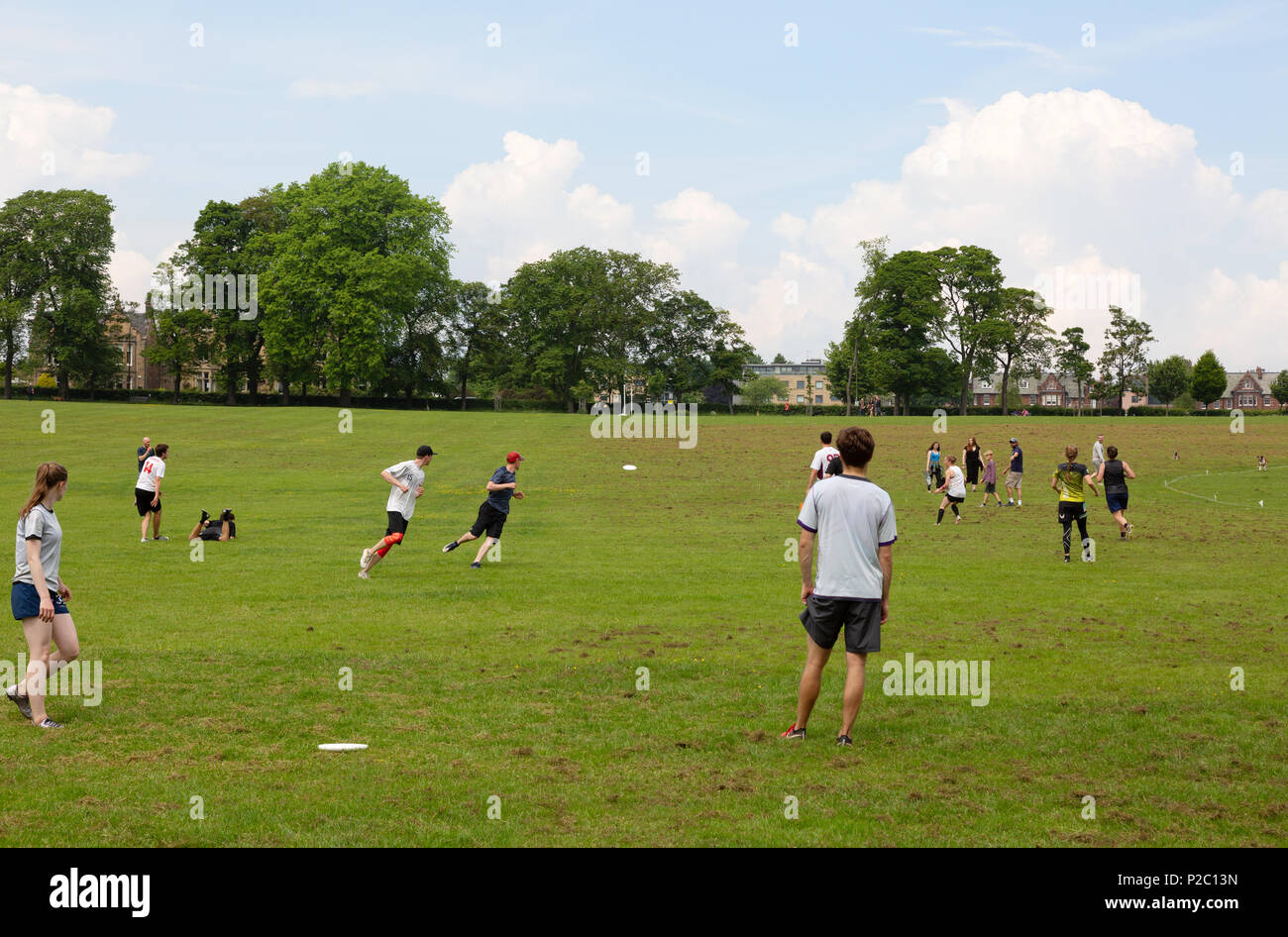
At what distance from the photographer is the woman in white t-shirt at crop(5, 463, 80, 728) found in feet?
28.1

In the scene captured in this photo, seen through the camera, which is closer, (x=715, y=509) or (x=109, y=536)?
(x=109, y=536)

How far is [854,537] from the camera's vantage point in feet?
27.4

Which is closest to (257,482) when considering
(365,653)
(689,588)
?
(689,588)

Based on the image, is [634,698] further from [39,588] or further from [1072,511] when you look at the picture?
[1072,511]

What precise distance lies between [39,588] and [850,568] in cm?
663

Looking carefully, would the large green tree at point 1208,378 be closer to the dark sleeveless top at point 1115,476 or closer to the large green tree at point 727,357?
the large green tree at point 727,357

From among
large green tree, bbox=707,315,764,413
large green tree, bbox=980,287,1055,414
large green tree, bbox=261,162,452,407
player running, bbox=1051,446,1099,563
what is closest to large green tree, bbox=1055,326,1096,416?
large green tree, bbox=980,287,1055,414

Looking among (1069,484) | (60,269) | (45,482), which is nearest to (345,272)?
(60,269)

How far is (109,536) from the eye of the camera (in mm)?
23781

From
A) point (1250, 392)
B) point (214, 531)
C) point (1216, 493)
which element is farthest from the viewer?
point (1250, 392)

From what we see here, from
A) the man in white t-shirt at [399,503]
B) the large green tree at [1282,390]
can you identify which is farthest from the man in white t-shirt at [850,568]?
the large green tree at [1282,390]

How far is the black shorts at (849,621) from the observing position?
8.34m
